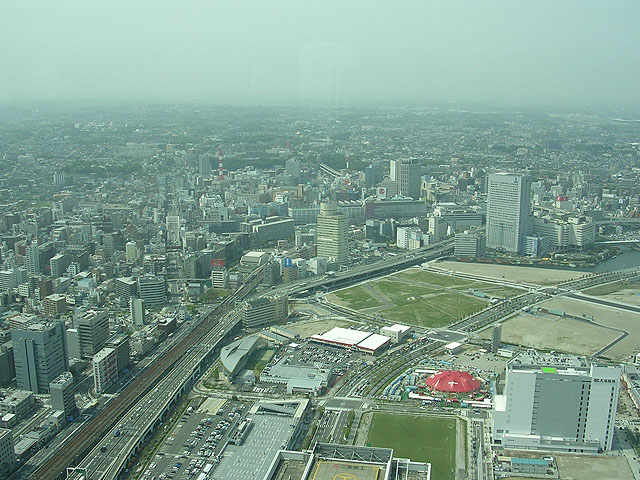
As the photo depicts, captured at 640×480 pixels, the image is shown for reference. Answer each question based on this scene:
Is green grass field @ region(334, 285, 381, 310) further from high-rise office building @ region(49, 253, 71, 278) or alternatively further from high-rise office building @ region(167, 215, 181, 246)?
high-rise office building @ region(49, 253, 71, 278)

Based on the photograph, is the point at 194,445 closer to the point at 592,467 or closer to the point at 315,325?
the point at 592,467

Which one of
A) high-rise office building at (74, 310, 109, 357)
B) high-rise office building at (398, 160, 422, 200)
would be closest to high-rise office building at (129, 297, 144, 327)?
high-rise office building at (74, 310, 109, 357)

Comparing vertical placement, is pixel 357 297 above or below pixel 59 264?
below

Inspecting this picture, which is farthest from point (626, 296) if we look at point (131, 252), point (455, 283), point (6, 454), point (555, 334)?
point (6, 454)

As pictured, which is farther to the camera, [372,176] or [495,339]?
[372,176]

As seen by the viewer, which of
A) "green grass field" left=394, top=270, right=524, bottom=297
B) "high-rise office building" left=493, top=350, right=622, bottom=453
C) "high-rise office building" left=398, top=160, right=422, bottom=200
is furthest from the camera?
"high-rise office building" left=398, top=160, right=422, bottom=200

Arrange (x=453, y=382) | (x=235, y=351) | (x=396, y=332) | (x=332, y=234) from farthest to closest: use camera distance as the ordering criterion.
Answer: (x=332, y=234), (x=396, y=332), (x=235, y=351), (x=453, y=382)
